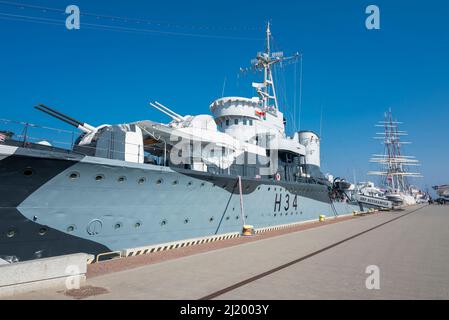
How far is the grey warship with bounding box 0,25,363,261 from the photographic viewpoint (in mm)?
6934

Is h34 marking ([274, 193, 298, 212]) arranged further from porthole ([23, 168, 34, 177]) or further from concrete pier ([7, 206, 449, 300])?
porthole ([23, 168, 34, 177])

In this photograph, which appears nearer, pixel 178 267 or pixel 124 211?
pixel 178 267

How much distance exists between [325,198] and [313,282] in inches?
759

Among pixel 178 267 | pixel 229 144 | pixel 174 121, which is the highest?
pixel 174 121

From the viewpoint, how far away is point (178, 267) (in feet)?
21.2

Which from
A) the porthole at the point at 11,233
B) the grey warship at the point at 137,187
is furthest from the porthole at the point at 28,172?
the porthole at the point at 11,233

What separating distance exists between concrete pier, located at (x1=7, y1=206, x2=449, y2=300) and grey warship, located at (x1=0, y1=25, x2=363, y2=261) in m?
2.33

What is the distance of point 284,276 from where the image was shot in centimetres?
575

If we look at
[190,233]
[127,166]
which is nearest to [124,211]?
[127,166]

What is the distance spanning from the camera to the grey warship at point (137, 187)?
6.93 m

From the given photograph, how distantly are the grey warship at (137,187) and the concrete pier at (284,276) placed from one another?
91.7 inches

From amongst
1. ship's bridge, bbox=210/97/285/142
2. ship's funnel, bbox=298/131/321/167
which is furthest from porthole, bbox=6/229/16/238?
ship's funnel, bbox=298/131/321/167

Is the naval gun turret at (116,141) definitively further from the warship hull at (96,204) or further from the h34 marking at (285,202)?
the h34 marking at (285,202)
